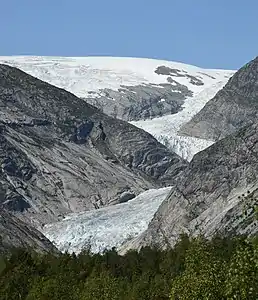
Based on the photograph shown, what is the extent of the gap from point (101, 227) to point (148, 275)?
247 ft

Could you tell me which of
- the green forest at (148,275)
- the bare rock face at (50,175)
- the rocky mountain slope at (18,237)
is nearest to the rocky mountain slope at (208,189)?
the rocky mountain slope at (18,237)

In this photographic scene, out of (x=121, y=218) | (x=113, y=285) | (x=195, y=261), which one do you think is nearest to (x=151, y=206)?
(x=121, y=218)

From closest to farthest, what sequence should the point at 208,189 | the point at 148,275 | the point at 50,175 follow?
1. the point at 148,275
2. the point at 208,189
3. the point at 50,175

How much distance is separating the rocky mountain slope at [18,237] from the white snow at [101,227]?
11.3 metres

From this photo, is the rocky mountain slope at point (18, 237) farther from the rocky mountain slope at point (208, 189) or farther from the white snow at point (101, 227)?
the rocky mountain slope at point (208, 189)

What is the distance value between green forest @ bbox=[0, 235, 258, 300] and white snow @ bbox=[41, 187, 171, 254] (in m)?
45.5

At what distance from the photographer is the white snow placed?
144250 millimetres

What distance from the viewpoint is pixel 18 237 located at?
126 m

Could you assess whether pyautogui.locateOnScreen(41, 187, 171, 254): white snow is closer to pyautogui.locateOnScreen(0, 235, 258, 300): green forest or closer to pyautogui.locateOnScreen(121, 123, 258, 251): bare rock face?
pyautogui.locateOnScreen(121, 123, 258, 251): bare rock face

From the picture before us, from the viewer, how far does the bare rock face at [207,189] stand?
399ft

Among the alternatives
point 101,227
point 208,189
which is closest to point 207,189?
point 208,189

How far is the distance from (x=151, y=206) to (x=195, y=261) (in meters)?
123

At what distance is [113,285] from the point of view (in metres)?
55.5

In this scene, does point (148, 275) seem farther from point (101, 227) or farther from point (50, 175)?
point (50, 175)
